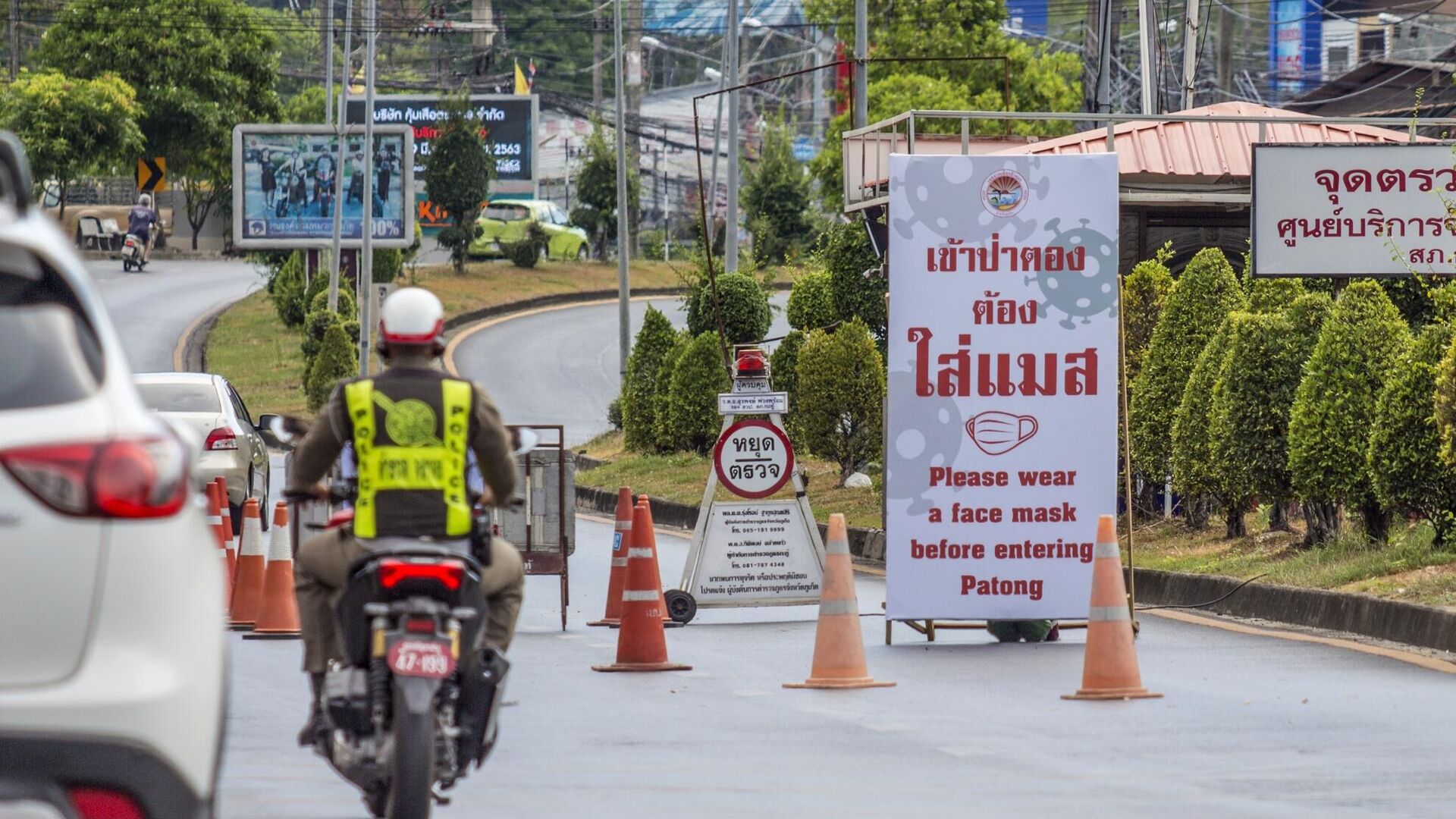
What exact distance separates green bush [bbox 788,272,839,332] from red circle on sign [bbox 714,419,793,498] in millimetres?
13169

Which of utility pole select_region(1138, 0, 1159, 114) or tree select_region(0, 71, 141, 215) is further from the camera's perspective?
tree select_region(0, 71, 141, 215)

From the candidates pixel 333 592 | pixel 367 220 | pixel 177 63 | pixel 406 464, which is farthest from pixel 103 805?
pixel 177 63

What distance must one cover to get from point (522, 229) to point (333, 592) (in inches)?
2352

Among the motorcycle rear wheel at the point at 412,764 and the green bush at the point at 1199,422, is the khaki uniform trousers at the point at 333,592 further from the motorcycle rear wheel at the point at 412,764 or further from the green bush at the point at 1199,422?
the green bush at the point at 1199,422

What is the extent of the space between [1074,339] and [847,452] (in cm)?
1258

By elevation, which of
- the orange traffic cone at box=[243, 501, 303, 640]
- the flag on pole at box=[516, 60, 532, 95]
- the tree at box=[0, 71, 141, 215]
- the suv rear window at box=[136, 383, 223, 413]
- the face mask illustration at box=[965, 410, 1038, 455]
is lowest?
the orange traffic cone at box=[243, 501, 303, 640]

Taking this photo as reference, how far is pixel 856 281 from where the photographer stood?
1070 inches

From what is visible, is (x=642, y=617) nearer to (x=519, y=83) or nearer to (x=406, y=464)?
(x=406, y=464)

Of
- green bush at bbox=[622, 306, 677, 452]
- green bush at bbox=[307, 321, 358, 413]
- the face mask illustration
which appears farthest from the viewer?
green bush at bbox=[307, 321, 358, 413]

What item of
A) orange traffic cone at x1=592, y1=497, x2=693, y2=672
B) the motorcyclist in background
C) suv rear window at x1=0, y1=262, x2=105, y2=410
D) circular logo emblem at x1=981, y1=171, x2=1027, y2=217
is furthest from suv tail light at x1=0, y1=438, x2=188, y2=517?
the motorcyclist in background

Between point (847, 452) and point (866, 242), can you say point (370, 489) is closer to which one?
point (847, 452)

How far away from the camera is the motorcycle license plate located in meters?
6.50

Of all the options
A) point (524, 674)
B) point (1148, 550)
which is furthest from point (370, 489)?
point (1148, 550)

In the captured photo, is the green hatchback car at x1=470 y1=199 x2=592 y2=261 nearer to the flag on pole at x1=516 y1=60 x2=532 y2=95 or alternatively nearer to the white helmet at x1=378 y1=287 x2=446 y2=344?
the flag on pole at x1=516 y1=60 x2=532 y2=95
